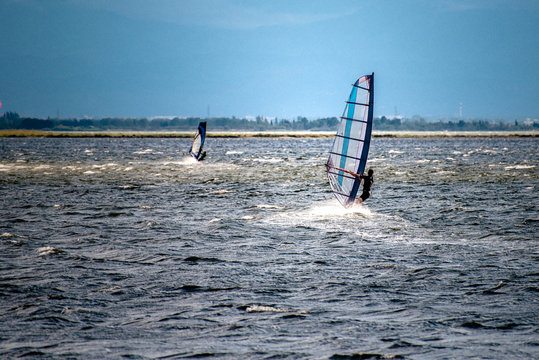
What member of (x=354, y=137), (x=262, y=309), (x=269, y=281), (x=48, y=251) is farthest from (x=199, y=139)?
(x=262, y=309)

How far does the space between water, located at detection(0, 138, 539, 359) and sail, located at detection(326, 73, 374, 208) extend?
146 centimetres

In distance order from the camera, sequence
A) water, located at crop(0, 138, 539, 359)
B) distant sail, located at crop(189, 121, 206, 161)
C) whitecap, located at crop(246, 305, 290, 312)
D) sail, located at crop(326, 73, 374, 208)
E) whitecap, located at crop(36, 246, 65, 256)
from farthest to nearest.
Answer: distant sail, located at crop(189, 121, 206, 161) → sail, located at crop(326, 73, 374, 208) → whitecap, located at crop(36, 246, 65, 256) → whitecap, located at crop(246, 305, 290, 312) → water, located at crop(0, 138, 539, 359)

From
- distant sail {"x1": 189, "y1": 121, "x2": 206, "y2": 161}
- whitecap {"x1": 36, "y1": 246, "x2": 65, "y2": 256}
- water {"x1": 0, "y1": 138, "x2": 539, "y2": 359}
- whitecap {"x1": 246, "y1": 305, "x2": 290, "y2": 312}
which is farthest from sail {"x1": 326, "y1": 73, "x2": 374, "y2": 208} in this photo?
distant sail {"x1": 189, "y1": 121, "x2": 206, "y2": 161}

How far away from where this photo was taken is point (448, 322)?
30.1ft

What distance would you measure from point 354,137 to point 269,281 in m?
9.53

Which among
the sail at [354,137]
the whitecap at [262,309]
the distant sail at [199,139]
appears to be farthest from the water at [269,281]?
the distant sail at [199,139]

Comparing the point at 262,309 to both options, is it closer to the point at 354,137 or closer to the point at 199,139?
the point at 354,137

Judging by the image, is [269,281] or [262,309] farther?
[269,281]

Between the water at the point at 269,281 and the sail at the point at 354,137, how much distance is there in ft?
4.80

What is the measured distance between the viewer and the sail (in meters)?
19.6

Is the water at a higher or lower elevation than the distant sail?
lower

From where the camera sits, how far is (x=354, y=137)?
2016 cm

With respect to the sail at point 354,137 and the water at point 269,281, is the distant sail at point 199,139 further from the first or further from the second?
the sail at point 354,137

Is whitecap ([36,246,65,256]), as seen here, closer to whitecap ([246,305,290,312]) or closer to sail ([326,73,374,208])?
whitecap ([246,305,290,312])
